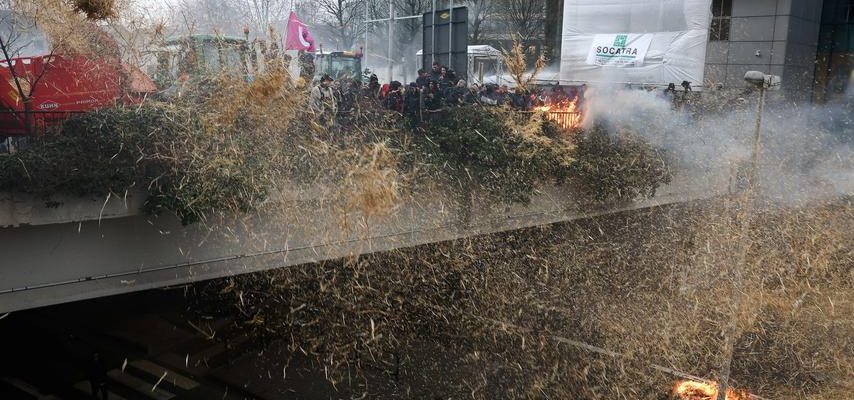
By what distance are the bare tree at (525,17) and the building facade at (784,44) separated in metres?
8.53

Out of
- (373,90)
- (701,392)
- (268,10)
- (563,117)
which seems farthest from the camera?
(268,10)

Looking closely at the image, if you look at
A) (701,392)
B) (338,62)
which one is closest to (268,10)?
(338,62)

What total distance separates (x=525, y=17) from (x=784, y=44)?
38.2 ft

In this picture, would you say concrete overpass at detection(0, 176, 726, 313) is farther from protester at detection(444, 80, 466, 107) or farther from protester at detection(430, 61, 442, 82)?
protester at detection(430, 61, 442, 82)

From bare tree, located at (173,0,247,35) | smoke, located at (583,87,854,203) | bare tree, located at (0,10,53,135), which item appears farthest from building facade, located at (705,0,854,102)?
bare tree, located at (0,10,53,135)

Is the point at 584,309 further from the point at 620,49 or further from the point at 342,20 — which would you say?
the point at 342,20

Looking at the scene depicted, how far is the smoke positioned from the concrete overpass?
4.11 metres

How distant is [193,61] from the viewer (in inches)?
312

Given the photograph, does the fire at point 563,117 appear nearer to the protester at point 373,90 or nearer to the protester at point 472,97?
the protester at point 472,97

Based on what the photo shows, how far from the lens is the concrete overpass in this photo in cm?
580

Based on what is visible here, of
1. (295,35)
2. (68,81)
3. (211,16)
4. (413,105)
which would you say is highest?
(211,16)

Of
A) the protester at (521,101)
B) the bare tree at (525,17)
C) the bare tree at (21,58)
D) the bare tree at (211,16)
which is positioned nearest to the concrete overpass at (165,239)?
the protester at (521,101)

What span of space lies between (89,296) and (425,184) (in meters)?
3.81

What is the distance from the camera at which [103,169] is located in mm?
5996
